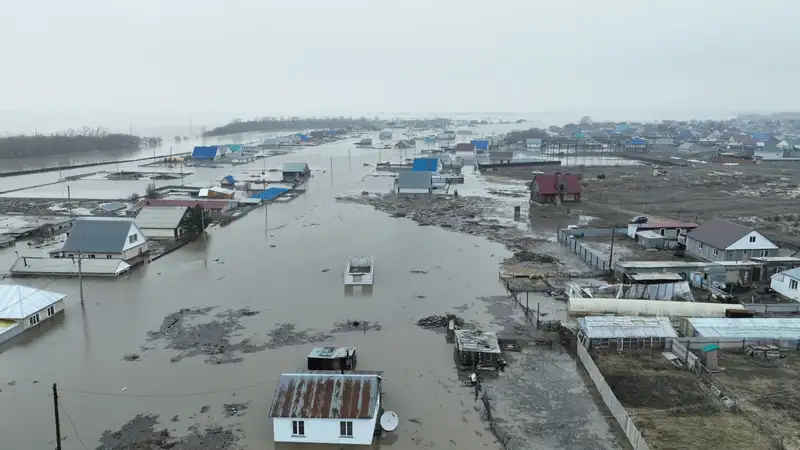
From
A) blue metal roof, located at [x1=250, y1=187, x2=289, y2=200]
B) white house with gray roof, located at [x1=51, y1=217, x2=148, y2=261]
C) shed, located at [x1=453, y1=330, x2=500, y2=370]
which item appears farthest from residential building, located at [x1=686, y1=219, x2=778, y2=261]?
blue metal roof, located at [x1=250, y1=187, x2=289, y2=200]

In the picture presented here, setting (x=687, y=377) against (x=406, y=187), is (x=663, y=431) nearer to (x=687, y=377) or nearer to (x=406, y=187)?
(x=687, y=377)

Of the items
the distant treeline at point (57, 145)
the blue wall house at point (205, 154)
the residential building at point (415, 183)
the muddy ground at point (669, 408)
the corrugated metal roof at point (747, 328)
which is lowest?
the muddy ground at point (669, 408)

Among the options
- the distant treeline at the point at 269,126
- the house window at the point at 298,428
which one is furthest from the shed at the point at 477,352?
the distant treeline at the point at 269,126

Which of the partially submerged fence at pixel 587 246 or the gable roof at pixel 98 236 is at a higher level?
the gable roof at pixel 98 236

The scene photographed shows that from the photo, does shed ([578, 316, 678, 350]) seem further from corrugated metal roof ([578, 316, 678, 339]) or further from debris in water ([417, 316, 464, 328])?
debris in water ([417, 316, 464, 328])

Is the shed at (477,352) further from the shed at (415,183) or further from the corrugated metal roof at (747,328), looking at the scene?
the shed at (415,183)
